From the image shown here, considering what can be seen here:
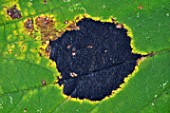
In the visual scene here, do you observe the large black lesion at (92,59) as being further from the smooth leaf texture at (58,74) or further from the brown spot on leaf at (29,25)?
the brown spot on leaf at (29,25)

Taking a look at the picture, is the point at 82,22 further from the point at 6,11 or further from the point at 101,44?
the point at 6,11

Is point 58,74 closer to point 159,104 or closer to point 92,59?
point 92,59

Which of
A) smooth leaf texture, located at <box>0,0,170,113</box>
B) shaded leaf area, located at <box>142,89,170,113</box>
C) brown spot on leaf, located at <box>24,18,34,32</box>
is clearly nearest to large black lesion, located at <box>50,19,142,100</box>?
smooth leaf texture, located at <box>0,0,170,113</box>

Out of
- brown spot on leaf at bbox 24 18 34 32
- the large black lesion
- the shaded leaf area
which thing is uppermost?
brown spot on leaf at bbox 24 18 34 32

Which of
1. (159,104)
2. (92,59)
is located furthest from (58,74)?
(159,104)

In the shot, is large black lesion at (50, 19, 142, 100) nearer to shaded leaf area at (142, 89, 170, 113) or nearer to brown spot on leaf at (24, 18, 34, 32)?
brown spot on leaf at (24, 18, 34, 32)

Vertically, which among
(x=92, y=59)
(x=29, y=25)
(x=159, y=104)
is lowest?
(x=159, y=104)

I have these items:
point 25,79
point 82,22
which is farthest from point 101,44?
point 25,79
